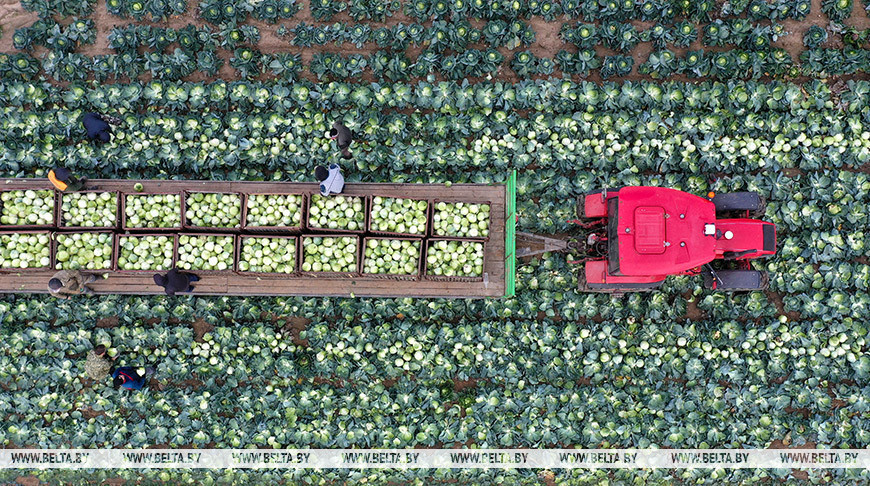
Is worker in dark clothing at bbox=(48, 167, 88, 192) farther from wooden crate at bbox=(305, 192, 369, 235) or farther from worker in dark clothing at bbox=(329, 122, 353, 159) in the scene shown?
worker in dark clothing at bbox=(329, 122, 353, 159)

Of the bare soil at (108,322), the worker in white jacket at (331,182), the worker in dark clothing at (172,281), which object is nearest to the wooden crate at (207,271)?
the worker in dark clothing at (172,281)

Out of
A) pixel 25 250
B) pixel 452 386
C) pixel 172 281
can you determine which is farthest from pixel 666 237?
pixel 25 250

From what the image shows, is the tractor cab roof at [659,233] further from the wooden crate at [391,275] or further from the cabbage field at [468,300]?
the wooden crate at [391,275]

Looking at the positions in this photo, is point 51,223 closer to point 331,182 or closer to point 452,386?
point 331,182

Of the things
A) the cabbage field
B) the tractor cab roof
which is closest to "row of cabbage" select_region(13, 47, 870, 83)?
the cabbage field

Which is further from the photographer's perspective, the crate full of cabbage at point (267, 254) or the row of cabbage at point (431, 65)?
the row of cabbage at point (431, 65)
